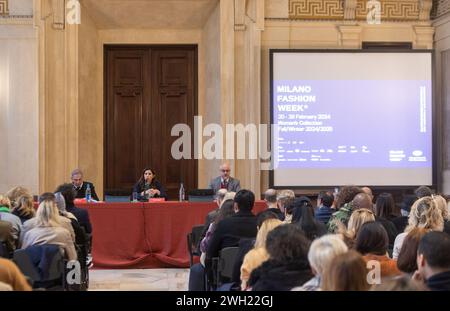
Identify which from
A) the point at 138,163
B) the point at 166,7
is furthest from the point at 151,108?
the point at 166,7

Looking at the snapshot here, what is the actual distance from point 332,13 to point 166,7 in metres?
2.77

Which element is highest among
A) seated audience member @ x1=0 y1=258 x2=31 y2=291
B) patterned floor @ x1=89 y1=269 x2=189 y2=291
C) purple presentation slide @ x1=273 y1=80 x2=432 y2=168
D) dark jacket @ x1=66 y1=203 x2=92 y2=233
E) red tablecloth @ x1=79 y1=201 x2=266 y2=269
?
purple presentation slide @ x1=273 y1=80 x2=432 y2=168

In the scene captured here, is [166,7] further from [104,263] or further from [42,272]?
[42,272]

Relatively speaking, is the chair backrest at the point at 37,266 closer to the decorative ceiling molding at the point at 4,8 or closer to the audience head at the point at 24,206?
the audience head at the point at 24,206

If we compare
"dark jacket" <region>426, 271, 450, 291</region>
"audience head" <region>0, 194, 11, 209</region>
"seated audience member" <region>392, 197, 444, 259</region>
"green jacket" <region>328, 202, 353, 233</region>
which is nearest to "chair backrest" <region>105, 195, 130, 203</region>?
"audience head" <region>0, 194, 11, 209</region>

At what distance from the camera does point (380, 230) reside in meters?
3.46

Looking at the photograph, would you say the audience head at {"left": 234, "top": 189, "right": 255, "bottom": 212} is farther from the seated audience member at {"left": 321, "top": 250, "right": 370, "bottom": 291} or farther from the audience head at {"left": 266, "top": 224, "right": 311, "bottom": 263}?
the seated audience member at {"left": 321, "top": 250, "right": 370, "bottom": 291}

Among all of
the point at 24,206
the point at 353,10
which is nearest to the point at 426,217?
the point at 24,206

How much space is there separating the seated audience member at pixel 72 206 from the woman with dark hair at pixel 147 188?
2062 millimetres

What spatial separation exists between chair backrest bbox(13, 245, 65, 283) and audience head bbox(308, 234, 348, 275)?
211 centimetres

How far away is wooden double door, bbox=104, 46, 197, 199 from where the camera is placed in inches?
444

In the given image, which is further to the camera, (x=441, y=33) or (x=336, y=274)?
(x=441, y=33)

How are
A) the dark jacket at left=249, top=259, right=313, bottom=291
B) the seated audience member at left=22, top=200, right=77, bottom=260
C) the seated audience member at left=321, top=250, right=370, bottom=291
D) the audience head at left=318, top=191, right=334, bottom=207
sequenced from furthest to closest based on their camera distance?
the audience head at left=318, top=191, right=334, bottom=207, the seated audience member at left=22, top=200, right=77, bottom=260, the dark jacket at left=249, top=259, right=313, bottom=291, the seated audience member at left=321, top=250, right=370, bottom=291

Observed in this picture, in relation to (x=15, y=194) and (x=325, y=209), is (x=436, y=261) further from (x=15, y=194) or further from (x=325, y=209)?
(x=15, y=194)
